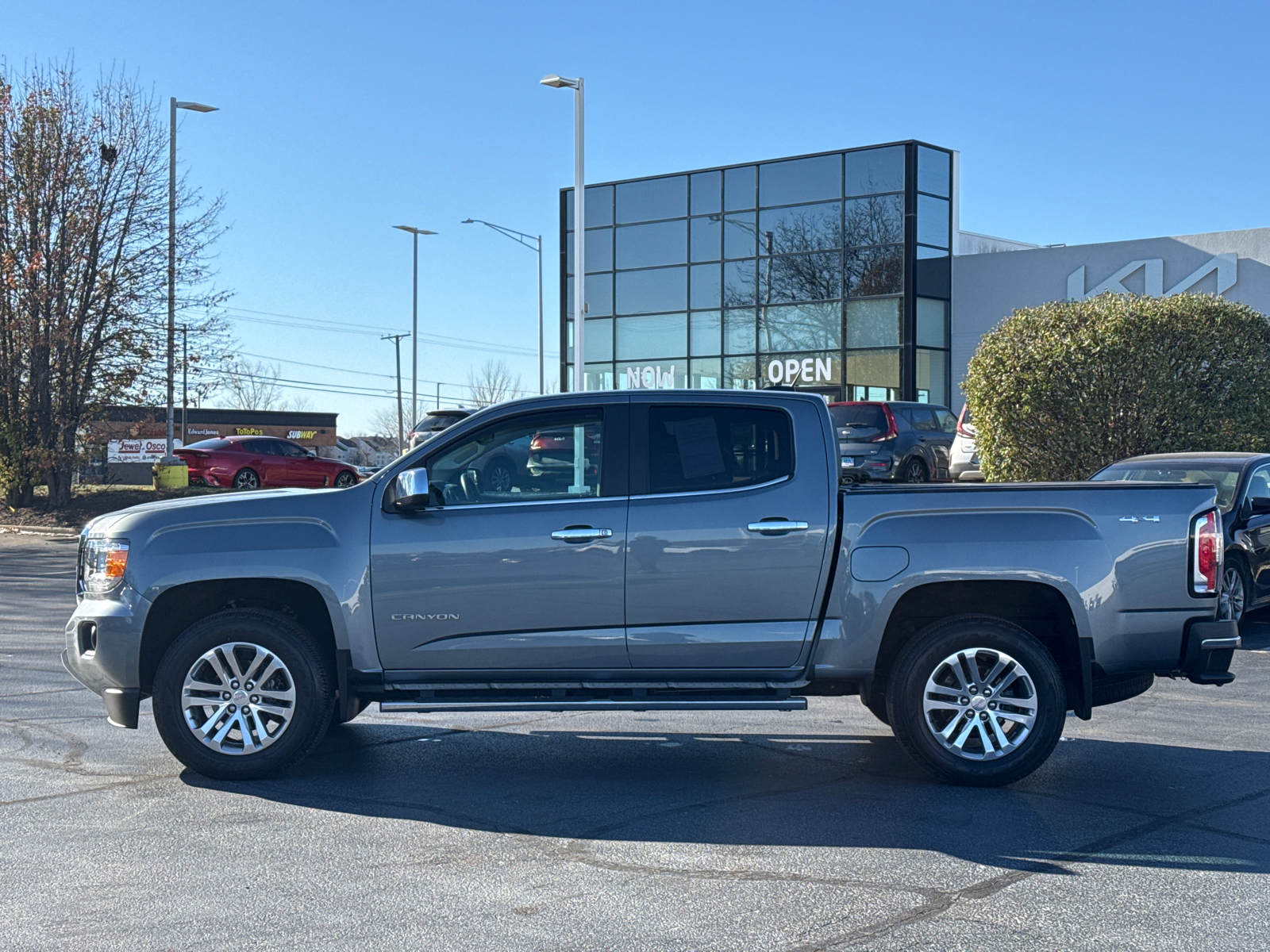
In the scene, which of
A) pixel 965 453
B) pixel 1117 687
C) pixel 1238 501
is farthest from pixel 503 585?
pixel 965 453

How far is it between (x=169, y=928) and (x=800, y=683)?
3085 millimetres

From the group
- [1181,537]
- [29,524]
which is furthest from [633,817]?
[29,524]

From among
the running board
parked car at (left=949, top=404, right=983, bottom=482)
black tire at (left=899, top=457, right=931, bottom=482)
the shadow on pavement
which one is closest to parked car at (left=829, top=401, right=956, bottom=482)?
black tire at (left=899, top=457, right=931, bottom=482)

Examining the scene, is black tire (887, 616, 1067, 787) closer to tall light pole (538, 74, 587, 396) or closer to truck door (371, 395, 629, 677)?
truck door (371, 395, 629, 677)

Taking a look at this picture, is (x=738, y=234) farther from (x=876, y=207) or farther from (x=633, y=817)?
(x=633, y=817)

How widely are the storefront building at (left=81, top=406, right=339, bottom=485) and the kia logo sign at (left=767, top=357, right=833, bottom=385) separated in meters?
15.7

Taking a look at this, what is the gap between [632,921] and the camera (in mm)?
4359

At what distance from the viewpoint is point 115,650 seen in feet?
20.5

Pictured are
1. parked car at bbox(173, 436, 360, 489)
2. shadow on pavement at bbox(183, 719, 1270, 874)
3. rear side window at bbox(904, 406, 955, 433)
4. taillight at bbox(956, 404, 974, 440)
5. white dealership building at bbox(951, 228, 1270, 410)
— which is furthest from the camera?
white dealership building at bbox(951, 228, 1270, 410)

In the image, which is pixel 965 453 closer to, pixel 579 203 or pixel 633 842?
pixel 579 203

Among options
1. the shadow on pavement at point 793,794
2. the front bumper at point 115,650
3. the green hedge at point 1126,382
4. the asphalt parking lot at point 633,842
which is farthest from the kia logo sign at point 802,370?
the front bumper at point 115,650

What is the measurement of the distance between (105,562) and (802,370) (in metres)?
30.8

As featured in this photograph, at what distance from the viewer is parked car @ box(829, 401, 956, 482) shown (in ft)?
70.6

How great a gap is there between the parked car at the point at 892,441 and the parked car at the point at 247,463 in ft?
41.6
